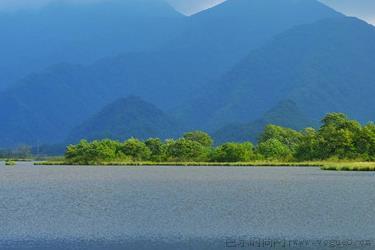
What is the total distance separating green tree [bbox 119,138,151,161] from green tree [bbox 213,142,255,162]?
63.0ft

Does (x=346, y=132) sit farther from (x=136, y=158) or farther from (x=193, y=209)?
(x=193, y=209)

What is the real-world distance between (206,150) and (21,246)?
446ft

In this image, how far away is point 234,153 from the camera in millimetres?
156875

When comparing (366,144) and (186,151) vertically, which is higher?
(366,144)

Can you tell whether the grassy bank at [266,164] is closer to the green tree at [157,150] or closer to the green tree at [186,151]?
the green tree at [186,151]

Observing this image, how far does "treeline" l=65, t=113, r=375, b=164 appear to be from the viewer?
139m

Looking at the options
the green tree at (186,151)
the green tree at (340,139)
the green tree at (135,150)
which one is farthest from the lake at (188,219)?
the green tree at (135,150)

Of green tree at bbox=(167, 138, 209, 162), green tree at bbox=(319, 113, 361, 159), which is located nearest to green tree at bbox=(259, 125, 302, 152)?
green tree at bbox=(167, 138, 209, 162)

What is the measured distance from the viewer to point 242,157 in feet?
516

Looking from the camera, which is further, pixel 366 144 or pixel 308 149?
pixel 308 149

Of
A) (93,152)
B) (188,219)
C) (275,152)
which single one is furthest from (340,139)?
(188,219)

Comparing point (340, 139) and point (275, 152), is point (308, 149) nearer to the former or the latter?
point (275, 152)

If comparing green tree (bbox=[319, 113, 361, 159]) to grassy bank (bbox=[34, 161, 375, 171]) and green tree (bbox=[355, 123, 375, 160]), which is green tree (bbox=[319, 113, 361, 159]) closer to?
green tree (bbox=[355, 123, 375, 160])

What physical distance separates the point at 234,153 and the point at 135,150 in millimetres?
28179
